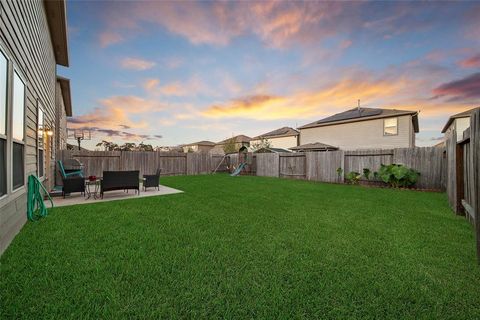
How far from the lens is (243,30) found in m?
9.93

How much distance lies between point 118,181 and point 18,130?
310 cm

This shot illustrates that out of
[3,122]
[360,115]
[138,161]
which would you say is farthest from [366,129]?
[3,122]

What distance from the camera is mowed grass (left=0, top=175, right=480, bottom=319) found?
1689mm

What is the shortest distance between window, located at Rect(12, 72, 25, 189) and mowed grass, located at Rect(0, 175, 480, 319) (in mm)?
910

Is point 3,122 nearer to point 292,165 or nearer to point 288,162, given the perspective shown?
point 292,165

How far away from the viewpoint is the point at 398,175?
28.5 feet

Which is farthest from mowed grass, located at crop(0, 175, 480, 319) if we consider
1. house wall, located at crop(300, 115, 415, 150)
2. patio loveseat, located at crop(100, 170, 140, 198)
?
house wall, located at crop(300, 115, 415, 150)

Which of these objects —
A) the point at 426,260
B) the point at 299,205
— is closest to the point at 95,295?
the point at 426,260

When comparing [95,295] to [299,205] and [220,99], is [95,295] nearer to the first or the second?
[299,205]

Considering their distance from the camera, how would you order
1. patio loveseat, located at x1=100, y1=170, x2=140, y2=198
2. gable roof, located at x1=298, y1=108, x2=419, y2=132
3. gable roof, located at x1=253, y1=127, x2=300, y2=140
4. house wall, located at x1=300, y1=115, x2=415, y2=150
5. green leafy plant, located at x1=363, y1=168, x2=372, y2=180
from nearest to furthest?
patio loveseat, located at x1=100, y1=170, x2=140, y2=198, green leafy plant, located at x1=363, y1=168, x2=372, y2=180, house wall, located at x1=300, y1=115, x2=415, y2=150, gable roof, located at x1=298, y1=108, x2=419, y2=132, gable roof, located at x1=253, y1=127, x2=300, y2=140

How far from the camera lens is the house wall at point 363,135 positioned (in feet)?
50.6

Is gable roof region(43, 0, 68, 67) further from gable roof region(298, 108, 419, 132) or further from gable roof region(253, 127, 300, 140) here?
gable roof region(253, 127, 300, 140)

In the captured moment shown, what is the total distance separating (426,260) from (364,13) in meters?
9.45

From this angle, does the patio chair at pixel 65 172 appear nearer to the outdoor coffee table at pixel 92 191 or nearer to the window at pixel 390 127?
the outdoor coffee table at pixel 92 191
